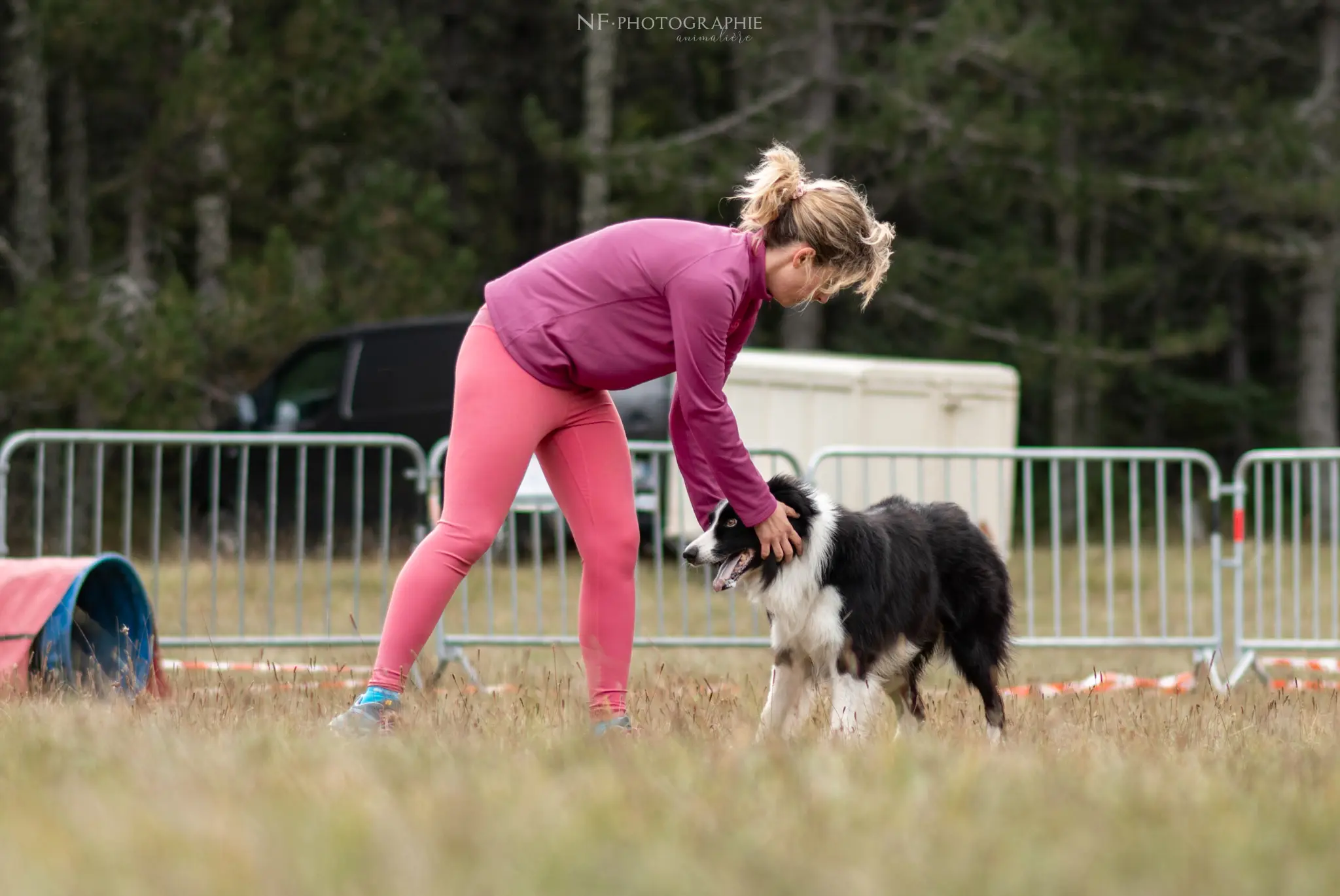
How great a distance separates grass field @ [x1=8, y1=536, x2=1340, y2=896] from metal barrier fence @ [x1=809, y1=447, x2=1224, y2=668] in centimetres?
227

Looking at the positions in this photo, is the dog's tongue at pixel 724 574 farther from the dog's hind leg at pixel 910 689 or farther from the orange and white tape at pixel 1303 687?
the orange and white tape at pixel 1303 687

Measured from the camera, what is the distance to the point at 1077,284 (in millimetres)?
20188

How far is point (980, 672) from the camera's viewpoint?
5.36 metres

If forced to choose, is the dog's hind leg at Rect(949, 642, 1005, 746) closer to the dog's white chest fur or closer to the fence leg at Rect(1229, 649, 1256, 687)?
the dog's white chest fur

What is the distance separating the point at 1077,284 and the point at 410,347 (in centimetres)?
988

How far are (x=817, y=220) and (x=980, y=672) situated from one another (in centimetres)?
179

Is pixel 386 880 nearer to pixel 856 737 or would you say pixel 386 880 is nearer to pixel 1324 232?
pixel 856 737

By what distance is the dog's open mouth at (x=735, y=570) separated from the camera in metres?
4.87

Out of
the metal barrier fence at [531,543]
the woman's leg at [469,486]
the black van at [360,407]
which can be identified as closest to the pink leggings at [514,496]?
the woman's leg at [469,486]

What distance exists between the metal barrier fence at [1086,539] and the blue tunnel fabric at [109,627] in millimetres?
3078

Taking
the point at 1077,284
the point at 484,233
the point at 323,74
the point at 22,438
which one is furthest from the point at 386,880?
the point at 484,233

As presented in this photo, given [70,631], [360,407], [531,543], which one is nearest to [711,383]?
[70,631]

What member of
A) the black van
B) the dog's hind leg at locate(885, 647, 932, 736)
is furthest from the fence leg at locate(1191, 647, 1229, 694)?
the black van

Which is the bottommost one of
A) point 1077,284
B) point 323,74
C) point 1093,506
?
point 1093,506
